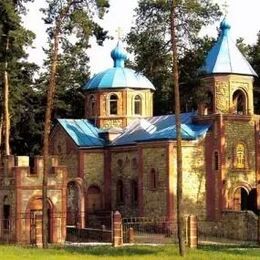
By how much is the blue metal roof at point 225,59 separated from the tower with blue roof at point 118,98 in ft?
22.5

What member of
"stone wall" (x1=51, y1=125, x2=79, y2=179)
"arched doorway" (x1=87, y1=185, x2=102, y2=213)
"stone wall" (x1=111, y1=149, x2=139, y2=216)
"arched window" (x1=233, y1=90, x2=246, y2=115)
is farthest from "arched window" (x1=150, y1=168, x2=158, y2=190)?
"stone wall" (x1=51, y1=125, x2=79, y2=179)

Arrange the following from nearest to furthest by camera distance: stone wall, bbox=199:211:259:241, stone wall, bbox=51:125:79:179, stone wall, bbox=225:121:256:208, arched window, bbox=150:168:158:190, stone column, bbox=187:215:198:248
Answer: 1. stone column, bbox=187:215:198:248
2. stone wall, bbox=199:211:259:241
3. stone wall, bbox=225:121:256:208
4. arched window, bbox=150:168:158:190
5. stone wall, bbox=51:125:79:179

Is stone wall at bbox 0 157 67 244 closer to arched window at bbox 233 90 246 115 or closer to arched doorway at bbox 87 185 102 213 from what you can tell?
arched doorway at bbox 87 185 102 213

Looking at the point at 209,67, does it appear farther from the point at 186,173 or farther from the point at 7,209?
the point at 7,209

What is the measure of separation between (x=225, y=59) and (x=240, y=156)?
5122 mm

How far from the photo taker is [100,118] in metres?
45.4

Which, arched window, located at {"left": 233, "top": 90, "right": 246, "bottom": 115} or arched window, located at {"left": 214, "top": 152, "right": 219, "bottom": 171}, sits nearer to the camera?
arched window, located at {"left": 214, "top": 152, "right": 219, "bottom": 171}

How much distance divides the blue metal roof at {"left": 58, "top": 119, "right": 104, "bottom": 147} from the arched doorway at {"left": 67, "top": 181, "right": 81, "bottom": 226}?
8.19 ft

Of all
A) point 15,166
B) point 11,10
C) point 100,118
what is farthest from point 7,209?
point 100,118

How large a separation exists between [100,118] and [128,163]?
→ 4647 millimetres

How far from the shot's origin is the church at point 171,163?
37469 millimetres

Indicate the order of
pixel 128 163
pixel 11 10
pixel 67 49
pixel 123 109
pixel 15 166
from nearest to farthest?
1. pixel 67 49
2. pixel 11 10
3. pixel 15 166
4. pixel 128 163
5. pixel 123 109

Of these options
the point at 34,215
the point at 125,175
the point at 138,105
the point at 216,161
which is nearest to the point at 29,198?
the point at 34,215

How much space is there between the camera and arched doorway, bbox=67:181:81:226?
41312 millimetres
